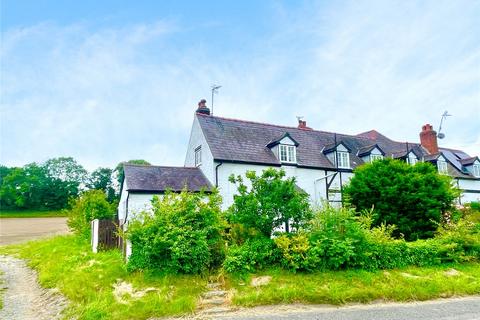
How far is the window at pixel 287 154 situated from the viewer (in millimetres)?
23703

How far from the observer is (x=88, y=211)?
1914 cm

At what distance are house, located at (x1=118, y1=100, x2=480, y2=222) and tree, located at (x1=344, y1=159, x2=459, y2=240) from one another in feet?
9.31

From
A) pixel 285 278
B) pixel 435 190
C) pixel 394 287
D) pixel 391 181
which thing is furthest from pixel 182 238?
pixel 435 190

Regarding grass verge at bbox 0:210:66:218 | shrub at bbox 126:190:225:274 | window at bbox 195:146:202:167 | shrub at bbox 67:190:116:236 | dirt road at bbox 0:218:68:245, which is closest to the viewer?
shrub at bbox 126:190:225:274

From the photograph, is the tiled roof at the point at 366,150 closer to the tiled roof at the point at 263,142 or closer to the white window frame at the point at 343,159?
the tiled roof at the point at 263,142

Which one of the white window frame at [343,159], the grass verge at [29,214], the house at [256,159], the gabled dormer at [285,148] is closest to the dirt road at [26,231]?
the house at [256,159]

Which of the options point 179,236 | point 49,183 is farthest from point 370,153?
point 49,183

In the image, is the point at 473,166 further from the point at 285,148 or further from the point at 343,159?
the point at 285,148

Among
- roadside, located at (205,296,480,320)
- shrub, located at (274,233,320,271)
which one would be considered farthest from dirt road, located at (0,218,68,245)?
roadside, located at (205,296,480,320)

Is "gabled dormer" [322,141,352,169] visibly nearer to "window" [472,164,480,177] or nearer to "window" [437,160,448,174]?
"window" [437,160,448,174]

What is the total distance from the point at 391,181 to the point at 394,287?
893 cm

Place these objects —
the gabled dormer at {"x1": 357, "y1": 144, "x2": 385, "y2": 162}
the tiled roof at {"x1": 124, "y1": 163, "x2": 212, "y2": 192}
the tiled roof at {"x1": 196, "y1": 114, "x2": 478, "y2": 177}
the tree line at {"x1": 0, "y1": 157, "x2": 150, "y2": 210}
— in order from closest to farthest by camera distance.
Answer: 1. the tiled roof at {"x1": 124, "y1": 163, "x2": 212, "y2": 192}
2. the tiled roof at {"x1": 196, "y1": 114, "x2": 478, "y2": 177}
3. the gabled dormer at {"x1": 357, "y1": 144, "x2": 385, "y2": 162}
4. the tree line at {"x1": 0, "y1": 157, "x2": 150, "y2": 210}

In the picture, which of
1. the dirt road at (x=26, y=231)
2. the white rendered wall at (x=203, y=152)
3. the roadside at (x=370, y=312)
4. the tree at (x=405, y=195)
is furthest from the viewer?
the dirt road at (x=26, y=231)

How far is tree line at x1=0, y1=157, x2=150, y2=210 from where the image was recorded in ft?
206
